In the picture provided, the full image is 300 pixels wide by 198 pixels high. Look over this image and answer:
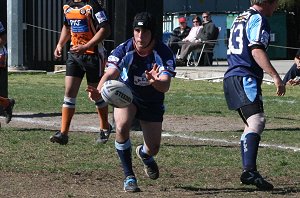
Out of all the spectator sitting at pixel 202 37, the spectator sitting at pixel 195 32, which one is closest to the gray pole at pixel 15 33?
the spectator sitting at pixel 202 37

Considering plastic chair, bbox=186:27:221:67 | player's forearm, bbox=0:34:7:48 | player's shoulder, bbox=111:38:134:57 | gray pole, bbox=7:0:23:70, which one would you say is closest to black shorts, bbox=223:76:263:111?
player's shoulder, bbox=111:38:134:57

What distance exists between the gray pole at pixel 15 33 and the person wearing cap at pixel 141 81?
62.0 feet

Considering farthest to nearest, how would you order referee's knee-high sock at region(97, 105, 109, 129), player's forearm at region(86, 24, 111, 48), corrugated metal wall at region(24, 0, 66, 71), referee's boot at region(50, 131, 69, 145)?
corrugated metal wall at region(24, 0, 66, 71) < referee's knee-high sock at region(97, 105, 109, 129) < player's forearm at region(86, 24, 111, 48) < referee's boot at region(50, 131, 69, 145)

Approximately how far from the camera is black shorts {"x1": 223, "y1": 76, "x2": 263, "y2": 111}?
27.9 feet

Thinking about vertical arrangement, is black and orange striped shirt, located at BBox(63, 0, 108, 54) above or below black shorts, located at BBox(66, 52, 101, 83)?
above

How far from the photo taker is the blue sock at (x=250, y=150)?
8.34 meters

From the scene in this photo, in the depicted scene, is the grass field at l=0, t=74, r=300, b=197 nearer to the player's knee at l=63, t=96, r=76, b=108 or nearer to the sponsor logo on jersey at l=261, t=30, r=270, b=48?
the player's knee at l=63, t=96, r=76, b=108

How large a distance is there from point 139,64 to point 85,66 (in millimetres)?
3036

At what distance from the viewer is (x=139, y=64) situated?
8328 mm

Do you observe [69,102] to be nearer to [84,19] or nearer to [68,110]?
[68,110]

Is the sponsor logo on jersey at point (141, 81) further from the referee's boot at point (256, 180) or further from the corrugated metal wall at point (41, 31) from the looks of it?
the corrugated metal wall at point (41, 31)

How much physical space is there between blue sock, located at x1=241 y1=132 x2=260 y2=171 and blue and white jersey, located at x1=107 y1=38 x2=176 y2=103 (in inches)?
34.1

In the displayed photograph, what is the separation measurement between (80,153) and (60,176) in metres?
1.58

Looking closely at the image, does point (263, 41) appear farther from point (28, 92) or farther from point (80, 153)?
point (28, 92)
